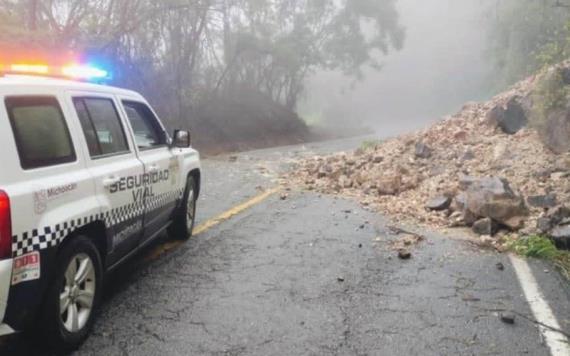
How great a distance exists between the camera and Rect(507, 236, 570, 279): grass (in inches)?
223

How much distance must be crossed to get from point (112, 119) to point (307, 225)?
347cm

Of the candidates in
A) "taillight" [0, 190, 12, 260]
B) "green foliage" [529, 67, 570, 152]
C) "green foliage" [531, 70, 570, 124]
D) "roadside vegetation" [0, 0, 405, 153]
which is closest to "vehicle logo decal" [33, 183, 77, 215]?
"taillight" [0, 190, 12, 260]

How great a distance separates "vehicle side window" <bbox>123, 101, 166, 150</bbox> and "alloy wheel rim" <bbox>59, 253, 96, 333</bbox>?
4.97ft

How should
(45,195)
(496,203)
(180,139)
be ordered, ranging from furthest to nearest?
1. (496,203)
2. (180,139)
3. (45,195)

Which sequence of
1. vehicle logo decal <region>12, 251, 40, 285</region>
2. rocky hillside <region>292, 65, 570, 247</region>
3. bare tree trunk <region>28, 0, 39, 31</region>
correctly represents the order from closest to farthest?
vehicle logo decal <region>12, 251, 40, 285</region> → rocky hillside <region>292, 65, 570, 247</region> → bare tree trunk <region>28, 0, 39, 31</region>

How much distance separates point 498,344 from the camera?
3.73 metres

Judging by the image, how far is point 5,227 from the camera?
2898 mm

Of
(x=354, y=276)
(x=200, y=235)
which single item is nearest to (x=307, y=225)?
(x=200, y=235)

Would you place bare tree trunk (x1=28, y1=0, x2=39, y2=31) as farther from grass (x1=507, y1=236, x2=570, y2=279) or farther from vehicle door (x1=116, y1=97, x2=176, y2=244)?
grass (x1=507, y1=236, x2=570, y2=279)

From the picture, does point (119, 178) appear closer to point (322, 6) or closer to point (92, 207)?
point (92, 207)

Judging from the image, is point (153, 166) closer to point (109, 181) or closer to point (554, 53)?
point (109, 181)

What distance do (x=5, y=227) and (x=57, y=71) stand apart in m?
1.67

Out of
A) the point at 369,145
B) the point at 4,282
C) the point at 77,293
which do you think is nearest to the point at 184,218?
the point at 77,293

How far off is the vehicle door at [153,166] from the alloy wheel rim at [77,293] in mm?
1103
